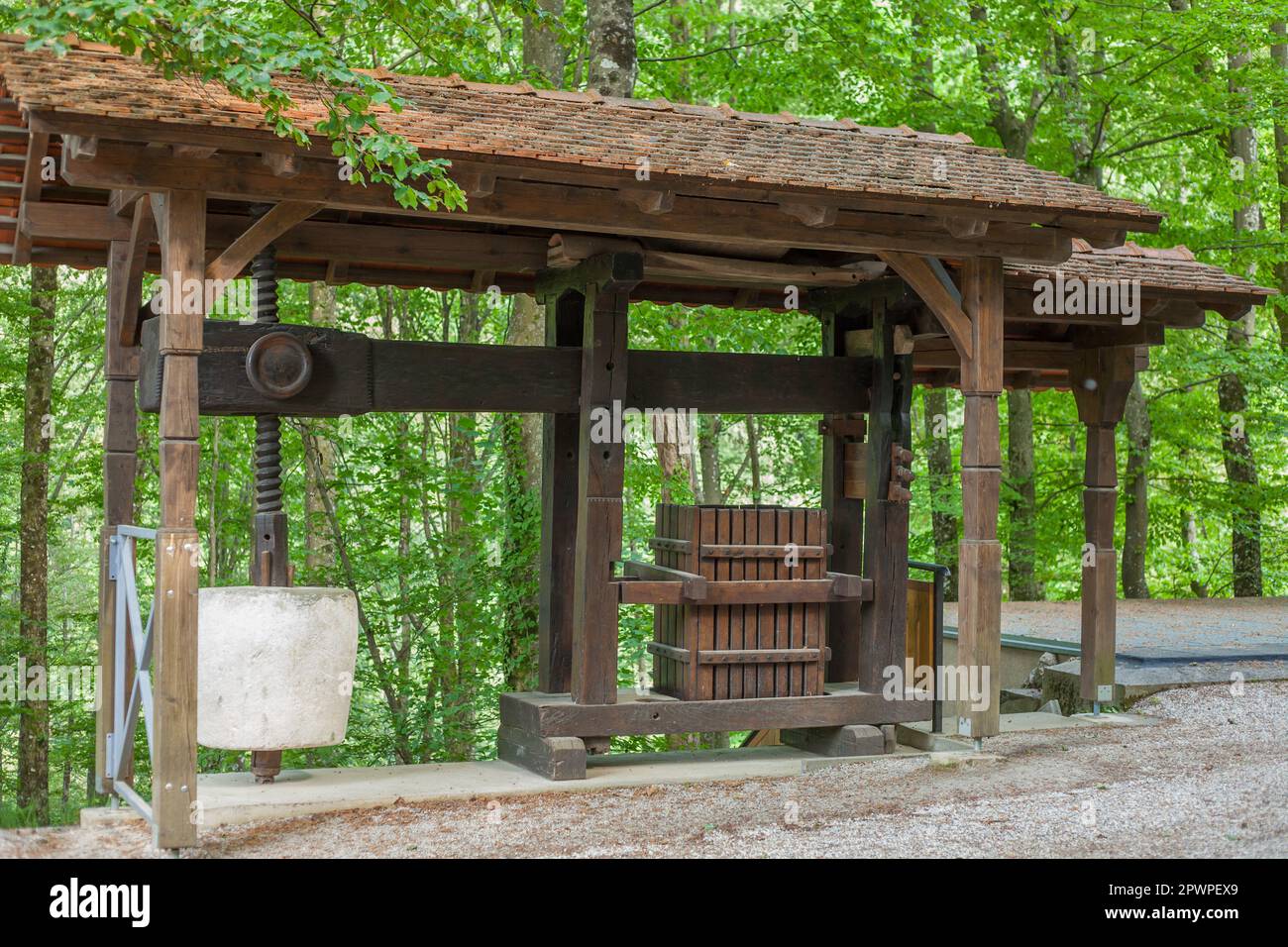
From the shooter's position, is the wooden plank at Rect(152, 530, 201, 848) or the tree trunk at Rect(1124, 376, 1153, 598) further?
the tree trunk at Rect(1124, 376, 1153, 598)

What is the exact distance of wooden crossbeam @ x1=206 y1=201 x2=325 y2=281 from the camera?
614cm

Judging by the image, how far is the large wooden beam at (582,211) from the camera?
5.88 m

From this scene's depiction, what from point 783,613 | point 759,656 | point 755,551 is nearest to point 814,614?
point 783,613

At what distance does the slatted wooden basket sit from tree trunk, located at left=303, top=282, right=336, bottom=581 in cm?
651

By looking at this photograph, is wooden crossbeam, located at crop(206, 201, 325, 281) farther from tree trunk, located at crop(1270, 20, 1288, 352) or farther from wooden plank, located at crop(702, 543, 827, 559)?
tree trunk, located at crop(1270, 20, 1288, 352)

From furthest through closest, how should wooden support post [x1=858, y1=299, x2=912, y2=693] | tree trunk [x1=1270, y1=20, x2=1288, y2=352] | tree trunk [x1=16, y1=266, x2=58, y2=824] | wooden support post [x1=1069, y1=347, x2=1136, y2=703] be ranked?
1. tree trunk [x1=1270, y1=20, x2=1288, y2=352]
2. tree trunk [x1=16, y1=266, x2=58, y2=824]
3. wooden support post [x1=1069, y1=347, x2=1136, y2=703]
4. wooden support post [x1=858, y1=299, x2=912, y2=693]

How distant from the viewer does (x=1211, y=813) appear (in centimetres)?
635

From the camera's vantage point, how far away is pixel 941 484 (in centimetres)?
1800

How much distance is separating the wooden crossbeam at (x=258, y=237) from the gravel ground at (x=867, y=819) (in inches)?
107

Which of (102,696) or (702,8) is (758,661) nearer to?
(102,696)

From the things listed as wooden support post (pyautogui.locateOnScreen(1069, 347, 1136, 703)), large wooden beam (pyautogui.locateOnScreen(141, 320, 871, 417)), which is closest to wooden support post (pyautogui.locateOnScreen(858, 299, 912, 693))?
large wooden beam (pyautogui.locateOnScreen(141, 320, 871, 417))

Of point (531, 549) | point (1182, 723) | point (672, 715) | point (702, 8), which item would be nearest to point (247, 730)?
point (672, 715)

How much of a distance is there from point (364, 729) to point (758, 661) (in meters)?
8.48

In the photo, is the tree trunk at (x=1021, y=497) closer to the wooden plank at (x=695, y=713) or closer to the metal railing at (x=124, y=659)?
the wooden plank at (x=695, y=713)
